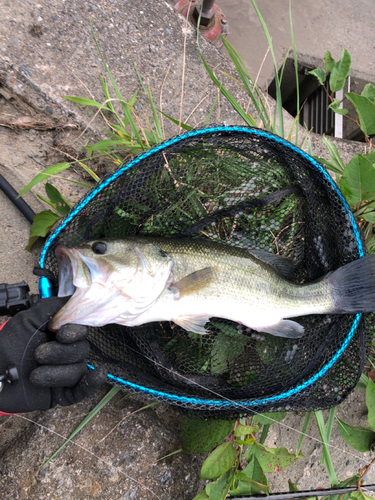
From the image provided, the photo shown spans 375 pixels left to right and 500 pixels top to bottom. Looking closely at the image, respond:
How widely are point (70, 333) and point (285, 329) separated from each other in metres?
1.26

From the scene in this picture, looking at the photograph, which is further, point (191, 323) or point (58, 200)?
point (58, 200)

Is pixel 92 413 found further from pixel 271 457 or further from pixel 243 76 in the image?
pixel 243 76

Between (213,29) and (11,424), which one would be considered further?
(213,29)

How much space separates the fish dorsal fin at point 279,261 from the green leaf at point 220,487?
124 centimetres

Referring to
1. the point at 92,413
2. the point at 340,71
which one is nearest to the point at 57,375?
the point at 92,413

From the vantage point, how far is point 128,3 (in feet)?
9.74

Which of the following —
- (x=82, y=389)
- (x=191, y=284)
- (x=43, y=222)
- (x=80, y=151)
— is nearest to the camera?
(x=82, y=389)

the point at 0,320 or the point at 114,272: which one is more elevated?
the point at 114,272

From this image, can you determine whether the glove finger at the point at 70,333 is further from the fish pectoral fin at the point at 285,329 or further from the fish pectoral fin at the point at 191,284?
the fish pectoral fin at the point at 285,329

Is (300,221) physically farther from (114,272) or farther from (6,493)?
(6,493)

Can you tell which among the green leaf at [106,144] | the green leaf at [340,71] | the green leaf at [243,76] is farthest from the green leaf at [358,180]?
the green leaf at [106,144]

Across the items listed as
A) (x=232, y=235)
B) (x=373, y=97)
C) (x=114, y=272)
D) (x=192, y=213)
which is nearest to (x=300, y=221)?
(x=232, y=235)

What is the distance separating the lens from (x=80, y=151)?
8.61ft

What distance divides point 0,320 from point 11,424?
2.18 ft
